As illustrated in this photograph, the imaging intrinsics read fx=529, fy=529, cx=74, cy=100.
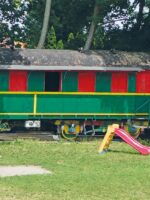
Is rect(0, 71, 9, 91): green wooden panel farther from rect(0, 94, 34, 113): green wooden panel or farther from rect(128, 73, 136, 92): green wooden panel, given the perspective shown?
rect(128, 73, 136, 92): green wooden panel

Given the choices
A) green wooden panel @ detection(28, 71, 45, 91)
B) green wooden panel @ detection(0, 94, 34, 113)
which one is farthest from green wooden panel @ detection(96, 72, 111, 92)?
green wooden panel @ detection(0, 94, 34, 113)

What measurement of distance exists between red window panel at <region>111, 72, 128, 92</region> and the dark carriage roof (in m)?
0.36

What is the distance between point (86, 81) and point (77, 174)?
935cm

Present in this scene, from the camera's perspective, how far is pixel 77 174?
37.5 feet

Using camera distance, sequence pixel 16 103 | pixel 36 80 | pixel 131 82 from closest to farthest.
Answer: pixel 16 103 < pixel 36 80 < pixel 131 82

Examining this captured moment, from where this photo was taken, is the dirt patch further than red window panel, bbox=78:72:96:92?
No

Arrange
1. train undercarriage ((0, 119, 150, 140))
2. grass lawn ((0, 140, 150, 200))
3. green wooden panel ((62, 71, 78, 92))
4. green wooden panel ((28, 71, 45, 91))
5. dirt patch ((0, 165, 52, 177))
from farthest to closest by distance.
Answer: green wooden panel ((62, 71, 78, 92)) → train undercarriage ((0, 119, 150, 140)) → green wooden panel ((28, 71, 45, 91)) → dirt patch ((0, 165, 52, 177)) → grass lawn ((0, 140, 150, 200))

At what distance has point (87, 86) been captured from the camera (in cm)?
2048

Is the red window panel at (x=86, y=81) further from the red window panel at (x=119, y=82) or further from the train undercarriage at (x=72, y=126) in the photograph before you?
the train undercarriage at (x=72, y=126)

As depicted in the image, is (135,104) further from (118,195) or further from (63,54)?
(118,195)

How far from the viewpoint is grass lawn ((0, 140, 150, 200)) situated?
373 inches

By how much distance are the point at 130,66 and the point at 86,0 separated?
6955mm

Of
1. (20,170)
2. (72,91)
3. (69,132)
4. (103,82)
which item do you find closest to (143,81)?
(103,82)

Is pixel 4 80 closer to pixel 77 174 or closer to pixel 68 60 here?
pixel 68 60
